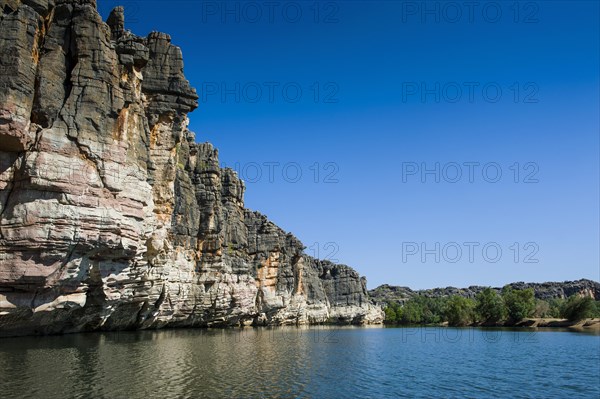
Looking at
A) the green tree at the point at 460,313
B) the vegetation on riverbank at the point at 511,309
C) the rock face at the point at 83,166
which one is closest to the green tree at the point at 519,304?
the vegetation on riverbank at the point at 511,309

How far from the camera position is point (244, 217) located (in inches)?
3942

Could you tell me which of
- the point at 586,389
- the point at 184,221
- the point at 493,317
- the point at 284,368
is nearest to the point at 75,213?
the point at 284,368

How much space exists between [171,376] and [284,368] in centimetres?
903

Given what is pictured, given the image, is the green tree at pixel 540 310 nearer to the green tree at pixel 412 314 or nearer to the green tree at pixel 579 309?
the green tree at pixel 579 309

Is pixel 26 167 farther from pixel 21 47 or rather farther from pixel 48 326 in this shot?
pixel 48 326

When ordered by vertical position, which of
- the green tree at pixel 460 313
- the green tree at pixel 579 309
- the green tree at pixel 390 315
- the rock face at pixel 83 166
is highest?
the rock face at pixel 83 166

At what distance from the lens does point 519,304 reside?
98125mm

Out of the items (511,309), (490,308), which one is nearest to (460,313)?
(490,308)

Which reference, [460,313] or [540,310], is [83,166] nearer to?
[460,313]

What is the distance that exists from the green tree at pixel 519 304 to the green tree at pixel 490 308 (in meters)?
1.44

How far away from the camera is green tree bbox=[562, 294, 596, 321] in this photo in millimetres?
90500

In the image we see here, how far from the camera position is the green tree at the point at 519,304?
322ft

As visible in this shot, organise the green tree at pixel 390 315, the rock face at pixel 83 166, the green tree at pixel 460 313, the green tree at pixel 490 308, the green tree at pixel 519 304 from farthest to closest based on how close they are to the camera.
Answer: the green tree at pixel 390 315 < the green tree at pixel 460 313 < the green tree at pixel 490 308 < the green tree at pixel 519 304 < the rock face at pixel 83 166

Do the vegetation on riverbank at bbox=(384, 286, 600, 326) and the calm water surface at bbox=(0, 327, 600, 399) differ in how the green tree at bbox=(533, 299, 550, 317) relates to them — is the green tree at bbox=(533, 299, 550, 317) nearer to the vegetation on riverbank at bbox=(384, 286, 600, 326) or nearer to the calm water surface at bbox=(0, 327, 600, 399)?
the vegetation on riverbank at bbox=(384, 286, 600, 326)
